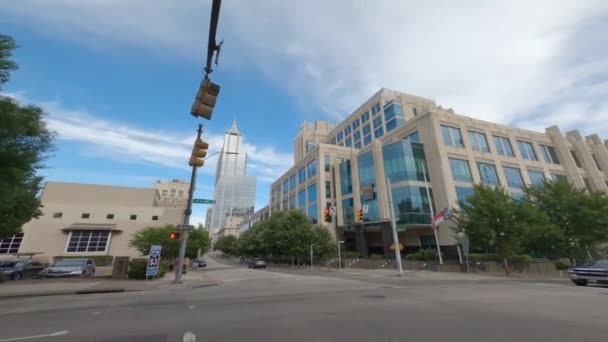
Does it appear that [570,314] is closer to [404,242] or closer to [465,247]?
[465,247]

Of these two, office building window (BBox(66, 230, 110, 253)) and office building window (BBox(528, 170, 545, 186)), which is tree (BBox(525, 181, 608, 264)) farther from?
office building window (BBox(66, 230, 110, 253))

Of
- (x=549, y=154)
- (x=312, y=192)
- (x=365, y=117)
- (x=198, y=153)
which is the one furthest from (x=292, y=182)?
(x=198, y=153)

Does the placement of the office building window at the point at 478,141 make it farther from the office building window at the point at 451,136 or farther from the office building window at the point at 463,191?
the office building window at the point at 463,191

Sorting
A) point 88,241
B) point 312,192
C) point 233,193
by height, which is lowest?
point 88,241

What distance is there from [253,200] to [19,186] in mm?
166953

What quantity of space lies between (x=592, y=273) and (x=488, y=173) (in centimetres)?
2502

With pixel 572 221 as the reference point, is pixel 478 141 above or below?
above

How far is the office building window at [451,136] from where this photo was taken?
117 ft

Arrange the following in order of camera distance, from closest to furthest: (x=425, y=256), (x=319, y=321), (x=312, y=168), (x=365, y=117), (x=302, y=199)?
(x=319, y=321) → (x=425, y=256) → (x=312, y=168) → (x=302, y=199) → (x=365, y=117)

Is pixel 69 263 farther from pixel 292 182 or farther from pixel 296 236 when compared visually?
pixel 292 182

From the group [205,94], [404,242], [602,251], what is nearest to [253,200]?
[404,242]

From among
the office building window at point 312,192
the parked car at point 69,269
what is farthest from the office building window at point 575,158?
the parked car at point 69,269

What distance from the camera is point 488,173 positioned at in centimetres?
3619

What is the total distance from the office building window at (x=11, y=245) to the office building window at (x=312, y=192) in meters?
45.1
